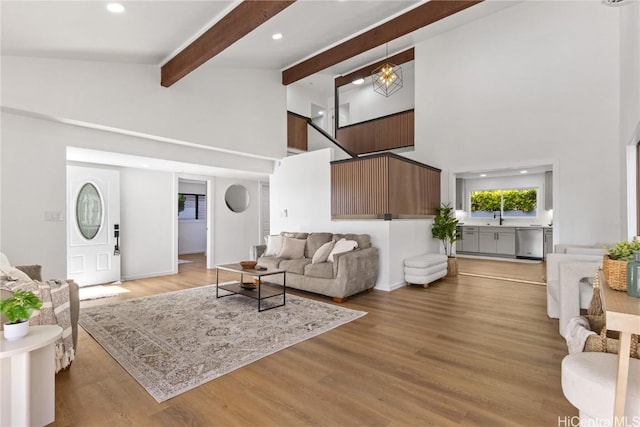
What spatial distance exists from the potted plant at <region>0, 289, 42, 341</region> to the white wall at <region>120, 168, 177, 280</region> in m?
4.64

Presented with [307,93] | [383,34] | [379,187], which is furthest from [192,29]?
[307,93]

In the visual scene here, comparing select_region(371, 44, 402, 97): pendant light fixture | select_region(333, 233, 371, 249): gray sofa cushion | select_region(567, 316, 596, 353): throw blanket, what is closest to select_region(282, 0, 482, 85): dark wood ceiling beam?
select_region(371, 44, 402, 97): pendant light fixture

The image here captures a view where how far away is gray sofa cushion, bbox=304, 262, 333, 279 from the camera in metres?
4.44

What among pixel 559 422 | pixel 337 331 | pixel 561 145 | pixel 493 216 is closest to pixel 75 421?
pixel 337 331

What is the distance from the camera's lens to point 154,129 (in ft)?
15.6

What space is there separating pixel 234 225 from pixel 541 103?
6.92 metres

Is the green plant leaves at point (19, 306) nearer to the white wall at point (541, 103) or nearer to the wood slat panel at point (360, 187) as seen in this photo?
the wood slat panel at point (360, 187)

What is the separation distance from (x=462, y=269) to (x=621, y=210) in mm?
2882

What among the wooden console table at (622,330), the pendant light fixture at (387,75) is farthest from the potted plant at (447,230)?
the wooden console table at (622,330)

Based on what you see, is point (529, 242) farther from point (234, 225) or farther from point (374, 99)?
point (234, 225)

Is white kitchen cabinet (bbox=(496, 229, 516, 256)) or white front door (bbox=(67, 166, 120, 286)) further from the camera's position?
white kitchen cabinet (bbox=(496, 229, 516, 256))

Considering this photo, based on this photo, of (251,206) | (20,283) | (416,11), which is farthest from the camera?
(251,206)

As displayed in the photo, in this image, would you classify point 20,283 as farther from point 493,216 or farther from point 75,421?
point 493,216

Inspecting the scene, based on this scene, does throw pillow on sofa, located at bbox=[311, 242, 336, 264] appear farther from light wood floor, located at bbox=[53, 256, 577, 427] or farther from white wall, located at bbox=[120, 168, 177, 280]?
white wall, located at bbox=[120, 168, 177, 280]
